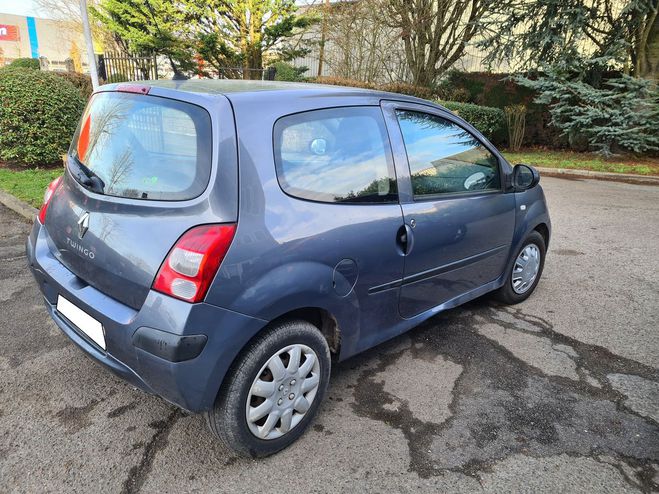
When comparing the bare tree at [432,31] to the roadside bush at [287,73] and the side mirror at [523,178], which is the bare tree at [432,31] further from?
the side mirror at [523,178]

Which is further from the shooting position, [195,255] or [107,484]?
[107,484]

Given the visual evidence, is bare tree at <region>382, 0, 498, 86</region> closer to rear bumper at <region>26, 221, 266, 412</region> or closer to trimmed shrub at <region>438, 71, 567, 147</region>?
trimmed shrub at <region>438, 71, 567, 147</region>

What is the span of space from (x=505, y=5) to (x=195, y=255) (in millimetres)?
13464

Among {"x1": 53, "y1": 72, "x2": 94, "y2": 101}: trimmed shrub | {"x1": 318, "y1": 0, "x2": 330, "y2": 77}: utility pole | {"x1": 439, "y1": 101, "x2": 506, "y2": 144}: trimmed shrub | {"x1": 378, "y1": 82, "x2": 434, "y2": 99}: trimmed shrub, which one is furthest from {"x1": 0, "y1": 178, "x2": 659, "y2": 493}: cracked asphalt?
{"x1": 318, "y1": 0, "x2": 330, "y2": 77}: utility pole

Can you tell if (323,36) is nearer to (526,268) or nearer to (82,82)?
(82,82)

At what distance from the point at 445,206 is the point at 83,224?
1.94 metres

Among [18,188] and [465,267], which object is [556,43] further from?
[18,188]

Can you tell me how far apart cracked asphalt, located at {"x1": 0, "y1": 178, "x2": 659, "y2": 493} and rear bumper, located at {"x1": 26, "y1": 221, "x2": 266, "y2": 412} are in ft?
1.40

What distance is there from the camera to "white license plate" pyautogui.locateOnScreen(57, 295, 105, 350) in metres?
2.11

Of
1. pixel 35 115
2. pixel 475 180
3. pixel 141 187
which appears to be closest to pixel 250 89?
pixel 141 187

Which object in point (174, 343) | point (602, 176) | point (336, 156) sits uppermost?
point (336, 156)

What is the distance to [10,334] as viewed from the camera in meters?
3.16

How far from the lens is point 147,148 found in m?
2.17

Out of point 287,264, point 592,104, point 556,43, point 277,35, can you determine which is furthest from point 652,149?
point 287,264
